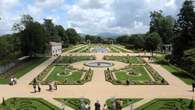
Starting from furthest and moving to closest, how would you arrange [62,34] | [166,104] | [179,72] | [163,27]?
[62,34]
[163,27]
[179,72]
[166,104]

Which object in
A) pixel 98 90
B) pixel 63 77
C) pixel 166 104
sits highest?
pixel 63 77

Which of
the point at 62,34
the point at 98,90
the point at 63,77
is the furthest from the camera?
the point at 62,34

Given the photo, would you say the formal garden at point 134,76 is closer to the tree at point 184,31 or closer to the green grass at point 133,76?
the green grass at point 133,76

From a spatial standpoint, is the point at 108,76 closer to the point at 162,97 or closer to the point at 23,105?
the point at 162,97

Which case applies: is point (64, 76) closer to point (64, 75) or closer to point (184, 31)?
point (64, 75)

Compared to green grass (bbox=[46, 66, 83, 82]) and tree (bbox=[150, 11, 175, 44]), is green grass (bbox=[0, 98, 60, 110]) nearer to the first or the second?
green grass (bbox=[46, 66, 83, 82])

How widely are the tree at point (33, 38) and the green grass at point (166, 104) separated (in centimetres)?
4982

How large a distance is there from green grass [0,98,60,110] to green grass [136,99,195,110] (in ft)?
29.3

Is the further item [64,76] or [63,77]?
[64,76]

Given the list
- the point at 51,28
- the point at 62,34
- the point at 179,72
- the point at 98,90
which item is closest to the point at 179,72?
the point at 179,72

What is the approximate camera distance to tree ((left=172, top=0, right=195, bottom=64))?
60219 millimetres

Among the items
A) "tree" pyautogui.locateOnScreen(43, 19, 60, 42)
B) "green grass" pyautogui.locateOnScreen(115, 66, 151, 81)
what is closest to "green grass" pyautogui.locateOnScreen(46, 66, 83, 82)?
"green grass" pyautogui.locateOnScreen(115, 66, 151, 81)

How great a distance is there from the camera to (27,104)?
32469 mm

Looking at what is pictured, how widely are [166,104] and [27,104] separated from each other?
13729mm
